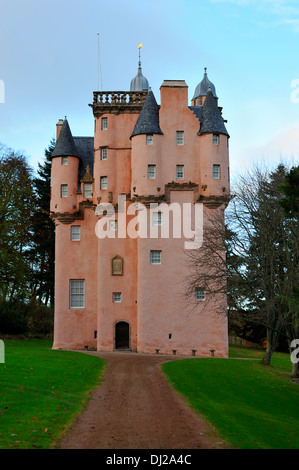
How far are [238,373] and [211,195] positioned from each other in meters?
16.7

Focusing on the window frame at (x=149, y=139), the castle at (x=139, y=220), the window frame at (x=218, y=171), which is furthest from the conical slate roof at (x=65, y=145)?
the window frame at (x=218, y=171)

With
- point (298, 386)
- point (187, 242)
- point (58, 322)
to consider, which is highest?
point (187, 242)

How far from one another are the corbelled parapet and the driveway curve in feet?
88.6

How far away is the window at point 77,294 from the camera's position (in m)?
45.9

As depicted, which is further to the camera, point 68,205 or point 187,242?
point 68,205

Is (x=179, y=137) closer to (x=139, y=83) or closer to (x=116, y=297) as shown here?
(x=116, y=297)

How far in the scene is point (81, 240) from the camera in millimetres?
46750

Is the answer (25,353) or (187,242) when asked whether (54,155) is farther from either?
(25,353)

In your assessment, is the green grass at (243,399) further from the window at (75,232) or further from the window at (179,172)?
the window at (75,232)

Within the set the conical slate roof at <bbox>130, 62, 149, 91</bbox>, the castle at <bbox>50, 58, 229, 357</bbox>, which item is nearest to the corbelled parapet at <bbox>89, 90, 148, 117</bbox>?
the castle at <bbox>50, 58, 229, 357</bbox>

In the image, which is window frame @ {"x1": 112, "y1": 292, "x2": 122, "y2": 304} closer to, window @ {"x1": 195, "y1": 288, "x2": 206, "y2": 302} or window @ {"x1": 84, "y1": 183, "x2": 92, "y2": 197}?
window @ {"x1": 195, "y1": 288, "x2": 206, "y2": 302}

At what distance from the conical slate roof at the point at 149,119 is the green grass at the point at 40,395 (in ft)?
65.3

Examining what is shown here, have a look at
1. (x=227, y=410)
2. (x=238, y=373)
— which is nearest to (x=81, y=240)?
(x=238, y=373)

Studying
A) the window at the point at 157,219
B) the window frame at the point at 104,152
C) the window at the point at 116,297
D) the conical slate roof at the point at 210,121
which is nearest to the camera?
the window at the point at 157,219
